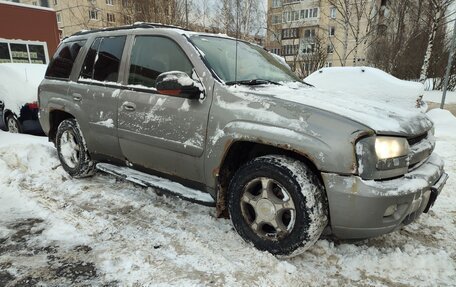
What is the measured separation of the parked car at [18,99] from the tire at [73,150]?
2387 mm

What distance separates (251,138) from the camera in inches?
105

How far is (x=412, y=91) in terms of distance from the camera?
7844 millimetres

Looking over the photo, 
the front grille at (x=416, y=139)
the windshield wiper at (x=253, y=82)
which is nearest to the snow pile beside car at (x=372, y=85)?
the windshield wiper at (x=253, y=82)

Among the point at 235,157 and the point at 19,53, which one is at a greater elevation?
the point at 19,53

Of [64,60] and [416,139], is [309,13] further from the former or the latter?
[416,139]

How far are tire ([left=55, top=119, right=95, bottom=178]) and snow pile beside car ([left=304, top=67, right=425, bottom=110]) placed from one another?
5083 millimetres

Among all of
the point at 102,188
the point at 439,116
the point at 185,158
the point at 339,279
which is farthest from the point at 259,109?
the point at 439,116

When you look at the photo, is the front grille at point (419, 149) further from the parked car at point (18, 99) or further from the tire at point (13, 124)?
the tire at point (13, 124)

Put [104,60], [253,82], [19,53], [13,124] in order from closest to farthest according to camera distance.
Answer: [253,82] → [104,60] → [13,124] → [19,53]

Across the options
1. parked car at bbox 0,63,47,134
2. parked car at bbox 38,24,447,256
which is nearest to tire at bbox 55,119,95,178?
parked car at bbox 38,24,447,256

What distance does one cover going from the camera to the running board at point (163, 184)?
307cm

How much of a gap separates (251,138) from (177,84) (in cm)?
75

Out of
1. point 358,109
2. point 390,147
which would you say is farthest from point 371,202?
point 358,109

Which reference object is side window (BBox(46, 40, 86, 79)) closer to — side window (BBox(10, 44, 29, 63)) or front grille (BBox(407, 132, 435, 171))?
front grille (BBox(407, 132, 435, 171))
